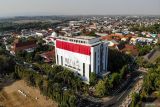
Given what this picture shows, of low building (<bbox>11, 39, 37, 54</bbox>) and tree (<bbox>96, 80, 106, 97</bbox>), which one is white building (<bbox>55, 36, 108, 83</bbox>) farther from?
low building (<bbox>11, 39, 37, 54</bbox>)

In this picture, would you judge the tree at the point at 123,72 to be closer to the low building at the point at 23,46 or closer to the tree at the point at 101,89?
the tree at the point at 101,89

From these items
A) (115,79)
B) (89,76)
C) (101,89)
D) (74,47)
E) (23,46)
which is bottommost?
(101,89)

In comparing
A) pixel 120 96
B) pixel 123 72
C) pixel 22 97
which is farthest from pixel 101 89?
pixel 22 97

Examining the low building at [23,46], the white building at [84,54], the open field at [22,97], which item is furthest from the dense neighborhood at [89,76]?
the low building at [23,46]

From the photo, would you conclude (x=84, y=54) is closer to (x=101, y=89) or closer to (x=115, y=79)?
(x=115, y=79)

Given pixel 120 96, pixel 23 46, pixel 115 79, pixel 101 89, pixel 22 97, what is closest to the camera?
pixel 101 89

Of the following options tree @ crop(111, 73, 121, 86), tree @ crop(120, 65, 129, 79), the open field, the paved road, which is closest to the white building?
tree @ crop(120, 65, 129, 79)
